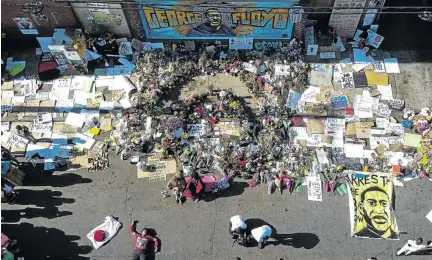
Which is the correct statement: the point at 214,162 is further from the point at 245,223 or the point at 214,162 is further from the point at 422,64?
the point at 422,64

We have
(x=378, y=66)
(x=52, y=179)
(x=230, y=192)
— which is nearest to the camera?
(x=230, y=192)

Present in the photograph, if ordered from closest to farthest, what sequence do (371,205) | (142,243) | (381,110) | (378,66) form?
(142,243)
(371,205)
(381,110)
(378,66)

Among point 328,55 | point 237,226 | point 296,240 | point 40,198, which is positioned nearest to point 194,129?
point 237,226

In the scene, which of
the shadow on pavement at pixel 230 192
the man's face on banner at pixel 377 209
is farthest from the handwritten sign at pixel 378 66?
the shadow on pavement at pixel 230 192

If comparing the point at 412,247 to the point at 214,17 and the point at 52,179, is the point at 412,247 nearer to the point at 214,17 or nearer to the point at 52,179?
the point at 214,17

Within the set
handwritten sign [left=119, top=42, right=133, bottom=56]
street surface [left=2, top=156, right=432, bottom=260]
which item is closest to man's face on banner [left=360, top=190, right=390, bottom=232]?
street surface [left=2, top=156, right=432, bottom=260]

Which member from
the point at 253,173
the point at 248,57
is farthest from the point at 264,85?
the point at 253,173

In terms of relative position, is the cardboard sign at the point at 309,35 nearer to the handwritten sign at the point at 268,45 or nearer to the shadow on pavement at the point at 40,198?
the handwritten sign at the point at 268,45
